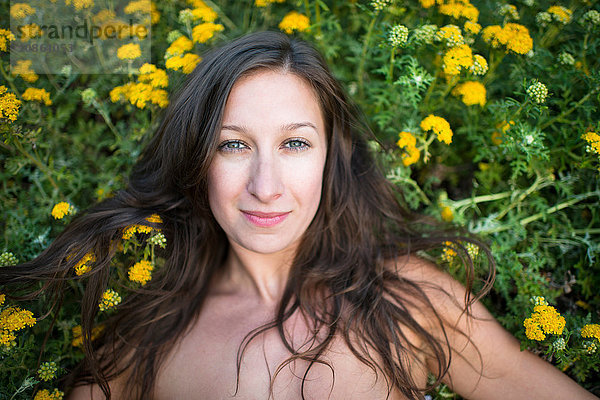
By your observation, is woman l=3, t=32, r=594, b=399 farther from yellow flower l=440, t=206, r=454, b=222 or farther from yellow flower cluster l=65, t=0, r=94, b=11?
yellow flower cluster l=65, t=0, r=94, b=11

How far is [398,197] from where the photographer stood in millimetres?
2609

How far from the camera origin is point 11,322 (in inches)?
74.4

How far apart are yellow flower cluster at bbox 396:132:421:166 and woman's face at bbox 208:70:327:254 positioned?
496mm

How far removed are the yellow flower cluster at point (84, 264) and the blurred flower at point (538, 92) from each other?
210 centimetres

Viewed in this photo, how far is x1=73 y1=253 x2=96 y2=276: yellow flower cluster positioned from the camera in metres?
1.99

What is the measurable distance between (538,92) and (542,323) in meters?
0.99

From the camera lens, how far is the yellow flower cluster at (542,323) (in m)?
1.85

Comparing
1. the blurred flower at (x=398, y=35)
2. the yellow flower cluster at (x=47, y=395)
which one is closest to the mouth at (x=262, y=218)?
the blurred flower at (x=398, y=35)

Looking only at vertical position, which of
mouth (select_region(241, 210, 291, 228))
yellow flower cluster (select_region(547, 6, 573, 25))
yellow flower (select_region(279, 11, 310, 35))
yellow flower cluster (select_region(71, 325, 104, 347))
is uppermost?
yellow flower cluster (select_region(547, 6, 573, 25))

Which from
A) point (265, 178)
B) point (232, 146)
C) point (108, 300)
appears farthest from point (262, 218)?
point (108, 300)

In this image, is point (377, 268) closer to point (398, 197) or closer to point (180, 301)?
point (398, 197)

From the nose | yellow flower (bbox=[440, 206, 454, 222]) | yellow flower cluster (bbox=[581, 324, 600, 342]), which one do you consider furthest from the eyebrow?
yellow flower cluster (bbox=[581, 324, 600, 342])

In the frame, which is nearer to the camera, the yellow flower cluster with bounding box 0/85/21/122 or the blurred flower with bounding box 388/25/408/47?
the yellow flower cluster with bounding box 0/85/21/122

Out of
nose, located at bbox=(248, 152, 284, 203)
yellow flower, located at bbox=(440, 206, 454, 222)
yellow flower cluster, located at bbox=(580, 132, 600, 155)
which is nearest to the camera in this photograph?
nose, located at bbox=(248, 152, 284, 203)
